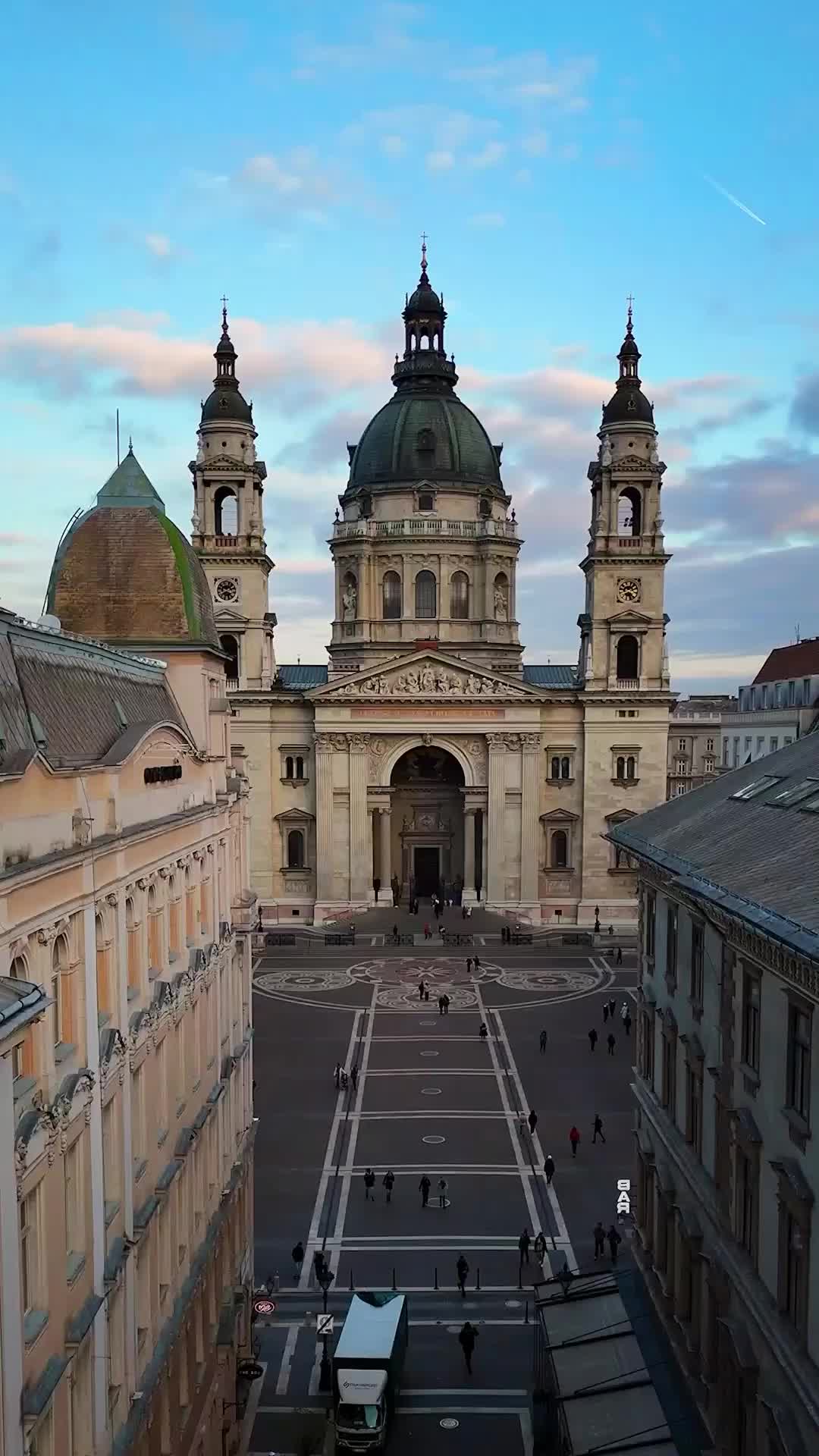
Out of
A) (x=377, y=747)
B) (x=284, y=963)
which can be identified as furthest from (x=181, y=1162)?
(x=377, y=747)

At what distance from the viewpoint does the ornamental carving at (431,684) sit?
7056 centimetres

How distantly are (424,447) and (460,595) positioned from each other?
437 inches

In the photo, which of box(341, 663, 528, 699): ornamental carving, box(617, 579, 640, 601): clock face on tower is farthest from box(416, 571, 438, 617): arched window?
box(617, 579, 640, 601): clock face on tower

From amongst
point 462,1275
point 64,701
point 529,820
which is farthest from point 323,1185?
point 529,820

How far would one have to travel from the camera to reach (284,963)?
60.6 m

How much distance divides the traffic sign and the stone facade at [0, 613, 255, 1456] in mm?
308

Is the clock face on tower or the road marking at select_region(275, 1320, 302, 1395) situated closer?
the road marking at select_region(275, 1320, 302, 1395)

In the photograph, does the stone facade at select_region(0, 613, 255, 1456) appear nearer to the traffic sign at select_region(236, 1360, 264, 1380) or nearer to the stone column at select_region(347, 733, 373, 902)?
the traffic sign at select_region(236, 1360, 264, 1380)

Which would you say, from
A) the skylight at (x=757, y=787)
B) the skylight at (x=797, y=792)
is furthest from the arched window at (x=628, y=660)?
the skylight at (x=797, y=792)

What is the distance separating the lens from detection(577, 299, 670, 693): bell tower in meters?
70.5

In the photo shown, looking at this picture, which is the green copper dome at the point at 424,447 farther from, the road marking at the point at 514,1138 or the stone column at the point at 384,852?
the road marking at the point at 514,1138

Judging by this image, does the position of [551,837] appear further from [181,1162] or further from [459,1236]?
[181,1162]

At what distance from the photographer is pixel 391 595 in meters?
78.8

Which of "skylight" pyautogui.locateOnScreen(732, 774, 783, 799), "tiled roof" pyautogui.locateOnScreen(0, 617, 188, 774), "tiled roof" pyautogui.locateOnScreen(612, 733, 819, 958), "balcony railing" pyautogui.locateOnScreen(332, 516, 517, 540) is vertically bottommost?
"tiled roof" pyautogui.locateOnScreen(612, 733, 819, 958)
